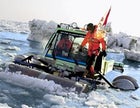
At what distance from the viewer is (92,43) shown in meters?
11.5

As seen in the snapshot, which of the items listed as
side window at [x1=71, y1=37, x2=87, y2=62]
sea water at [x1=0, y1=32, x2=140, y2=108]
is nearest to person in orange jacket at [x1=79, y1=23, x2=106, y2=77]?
side window at [x1=71, y1=37, x2=87, y2=62]

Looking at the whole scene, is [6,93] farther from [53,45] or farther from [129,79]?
[129,79]

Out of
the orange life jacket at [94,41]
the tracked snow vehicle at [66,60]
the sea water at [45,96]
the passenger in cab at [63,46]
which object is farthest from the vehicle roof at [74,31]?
the sea water at [45,96]

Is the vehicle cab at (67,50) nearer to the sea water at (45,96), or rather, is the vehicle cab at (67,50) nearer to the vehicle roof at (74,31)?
the vehicle roof at (74,31)

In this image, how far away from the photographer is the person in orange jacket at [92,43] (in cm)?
1134

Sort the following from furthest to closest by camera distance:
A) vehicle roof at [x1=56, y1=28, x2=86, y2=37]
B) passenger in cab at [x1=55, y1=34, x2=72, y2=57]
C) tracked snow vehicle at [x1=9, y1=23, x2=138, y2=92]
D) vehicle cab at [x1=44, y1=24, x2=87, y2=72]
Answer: passenger in cab at [x1=55, y1=34, x2=72, y2=57], vehicle roof at [x1=56, y1=28, x2=86, y2=37], vehicle cab at [x1=44, y1=24, x2=87, y2=72], tracked snow vehicle at [x1=9, y1=23, x2=138, y2=92]

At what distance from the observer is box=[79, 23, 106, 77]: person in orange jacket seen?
37.2ft

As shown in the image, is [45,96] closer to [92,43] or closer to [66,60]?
[66,60]

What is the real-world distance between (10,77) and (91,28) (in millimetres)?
3089

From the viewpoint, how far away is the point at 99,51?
38.3 feet

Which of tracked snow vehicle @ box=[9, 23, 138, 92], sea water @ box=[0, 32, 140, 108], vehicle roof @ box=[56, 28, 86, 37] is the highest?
vehicle roof @ box=[56, 28, 86, 37]

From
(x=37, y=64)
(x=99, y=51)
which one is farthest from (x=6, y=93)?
(x=99, y=51)

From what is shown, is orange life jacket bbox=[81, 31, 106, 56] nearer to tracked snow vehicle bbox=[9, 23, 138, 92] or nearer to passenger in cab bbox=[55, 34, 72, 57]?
tracked snow vehicle bbox=[9, 23, 138, 92]

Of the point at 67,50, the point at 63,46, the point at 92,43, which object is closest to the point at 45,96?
the point at 92,43
